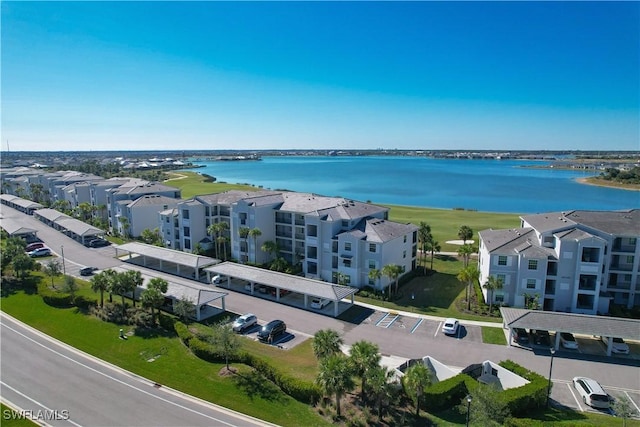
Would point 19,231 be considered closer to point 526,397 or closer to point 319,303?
point 319,303

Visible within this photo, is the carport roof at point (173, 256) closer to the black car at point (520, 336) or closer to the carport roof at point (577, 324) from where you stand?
the black car at point (520, 336)

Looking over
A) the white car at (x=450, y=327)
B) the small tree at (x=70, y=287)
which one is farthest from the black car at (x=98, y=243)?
the white car at (x=450, y=327)

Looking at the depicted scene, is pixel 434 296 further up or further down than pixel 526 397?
further down

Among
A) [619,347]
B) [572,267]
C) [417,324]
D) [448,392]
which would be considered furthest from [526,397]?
[572,267]

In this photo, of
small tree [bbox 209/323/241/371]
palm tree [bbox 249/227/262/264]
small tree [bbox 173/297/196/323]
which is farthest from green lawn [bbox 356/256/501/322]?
small tree [bbox 209/323/241/371]

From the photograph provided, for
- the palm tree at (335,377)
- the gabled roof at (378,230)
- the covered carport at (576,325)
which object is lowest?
the covered carport at (576,325)

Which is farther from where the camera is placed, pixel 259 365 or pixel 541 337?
pixel 541 337

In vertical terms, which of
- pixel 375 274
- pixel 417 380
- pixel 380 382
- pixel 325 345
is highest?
pixel 325 345
